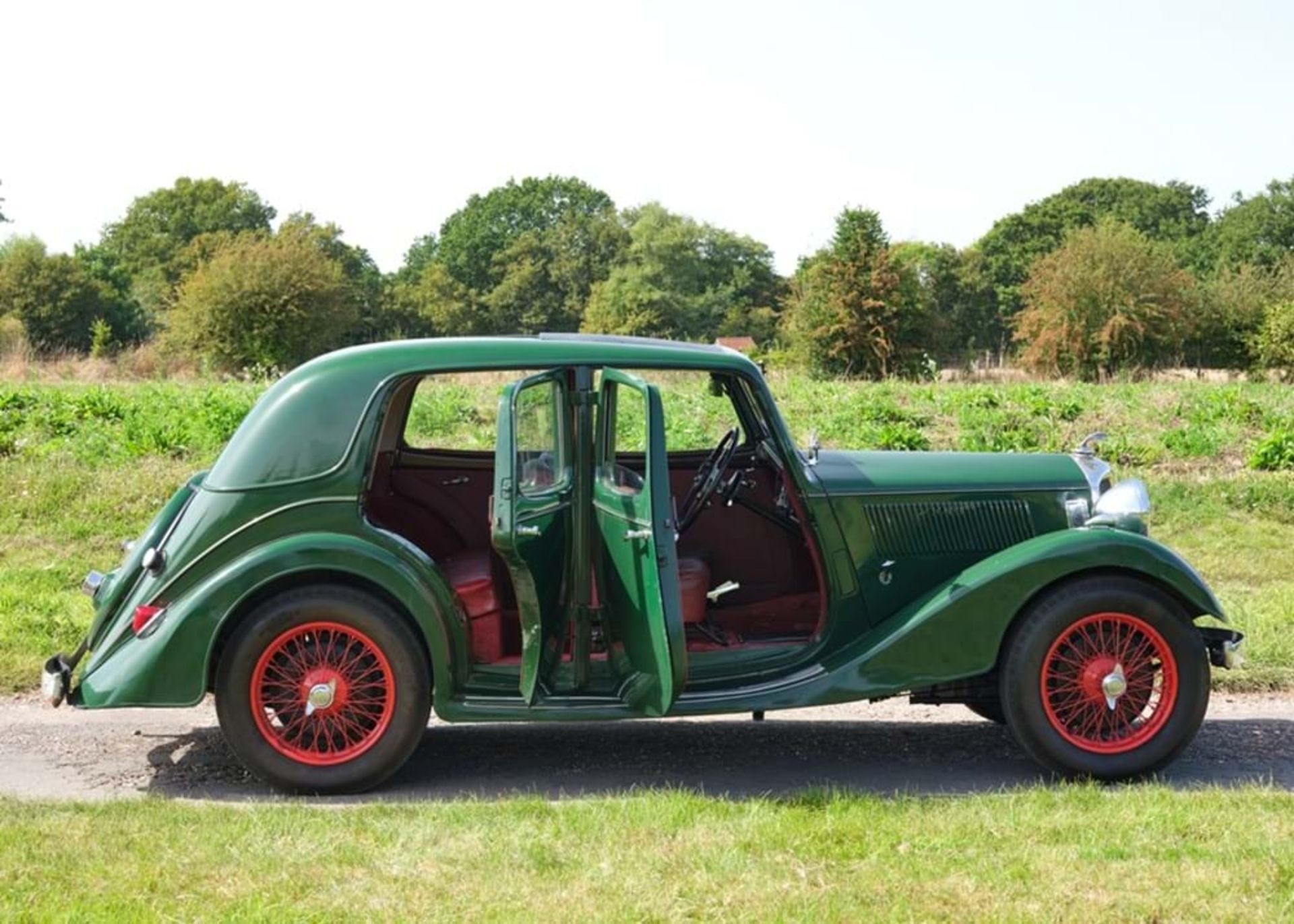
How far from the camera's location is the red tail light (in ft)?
18.9

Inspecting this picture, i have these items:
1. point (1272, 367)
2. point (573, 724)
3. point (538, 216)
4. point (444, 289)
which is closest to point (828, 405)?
point (573, 724)

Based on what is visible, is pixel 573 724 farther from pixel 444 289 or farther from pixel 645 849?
pixel 444 289

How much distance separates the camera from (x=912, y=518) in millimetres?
6277

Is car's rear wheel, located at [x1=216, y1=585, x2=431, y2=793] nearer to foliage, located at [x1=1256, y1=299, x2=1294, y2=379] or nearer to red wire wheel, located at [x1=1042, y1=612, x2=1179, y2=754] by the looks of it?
red wire wheel, located at [x1=1042, y1=612, x2=1179, y2=754]

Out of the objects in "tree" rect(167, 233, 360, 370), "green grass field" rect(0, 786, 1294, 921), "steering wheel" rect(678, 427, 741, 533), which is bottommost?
"green grass field" rect(0, 786, 1294, 921)

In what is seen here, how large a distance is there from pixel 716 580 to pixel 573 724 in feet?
3.47

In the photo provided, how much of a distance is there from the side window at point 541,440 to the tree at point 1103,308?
2648cm

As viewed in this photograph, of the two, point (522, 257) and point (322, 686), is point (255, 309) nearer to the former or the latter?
point (322, 686)

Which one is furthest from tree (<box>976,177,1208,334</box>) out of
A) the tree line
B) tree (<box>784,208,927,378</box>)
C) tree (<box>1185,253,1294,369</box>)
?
tree (<box>784,208,927,378</box>)

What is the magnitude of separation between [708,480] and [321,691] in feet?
6.17

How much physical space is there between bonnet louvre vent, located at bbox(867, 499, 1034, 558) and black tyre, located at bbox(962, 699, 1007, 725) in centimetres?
67

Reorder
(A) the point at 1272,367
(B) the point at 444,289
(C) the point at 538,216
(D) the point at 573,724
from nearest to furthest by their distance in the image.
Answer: (D) the point at 573,724 → (A) the point at 1272,367 → (B) the point at 444,289 → (C) the point at 538,216

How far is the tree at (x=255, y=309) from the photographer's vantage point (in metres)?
34.1

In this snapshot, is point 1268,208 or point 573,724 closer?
point 573,724
